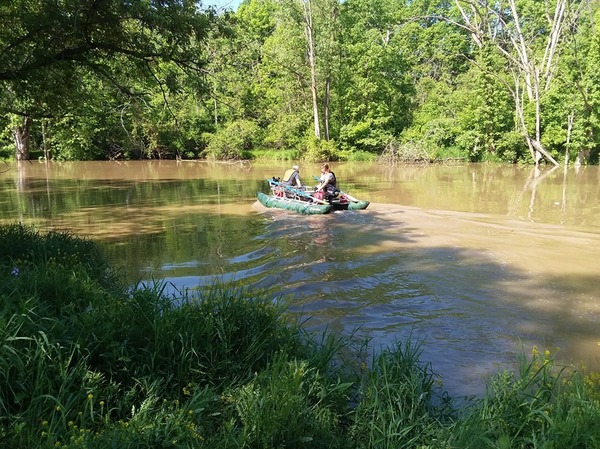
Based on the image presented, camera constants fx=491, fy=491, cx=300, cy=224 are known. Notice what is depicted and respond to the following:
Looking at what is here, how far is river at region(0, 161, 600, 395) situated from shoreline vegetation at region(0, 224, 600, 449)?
108 cm

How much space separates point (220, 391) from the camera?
Answer: 3.56m

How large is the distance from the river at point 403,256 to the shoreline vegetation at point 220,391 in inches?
42.5

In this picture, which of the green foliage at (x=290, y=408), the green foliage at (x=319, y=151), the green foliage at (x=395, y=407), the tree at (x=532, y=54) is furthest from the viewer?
the green foliage at (x=319, y=151)

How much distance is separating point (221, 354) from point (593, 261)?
24.5ft

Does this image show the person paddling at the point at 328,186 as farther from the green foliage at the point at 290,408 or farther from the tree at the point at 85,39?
the green foliage at the point at 290,408

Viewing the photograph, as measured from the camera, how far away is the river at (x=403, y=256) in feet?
18.9

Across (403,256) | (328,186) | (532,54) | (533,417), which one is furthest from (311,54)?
(533,417)

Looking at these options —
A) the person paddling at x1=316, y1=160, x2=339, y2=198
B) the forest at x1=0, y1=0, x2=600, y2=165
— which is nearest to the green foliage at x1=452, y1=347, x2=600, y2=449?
the person paddling at x1=316, y1=160, x2=339, y2=198

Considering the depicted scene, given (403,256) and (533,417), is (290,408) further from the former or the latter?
(403,256)

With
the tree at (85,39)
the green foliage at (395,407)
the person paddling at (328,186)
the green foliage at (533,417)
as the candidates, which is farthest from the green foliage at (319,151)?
the green foliage at (533,417)

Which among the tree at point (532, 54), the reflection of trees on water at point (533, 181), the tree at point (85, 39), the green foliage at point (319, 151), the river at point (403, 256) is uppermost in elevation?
the tree at point (532, 54)

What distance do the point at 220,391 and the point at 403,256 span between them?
630cm

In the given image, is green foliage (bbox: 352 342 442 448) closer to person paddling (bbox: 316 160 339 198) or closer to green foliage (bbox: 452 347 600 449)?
green foliage (bbox: 452 347 600 449)

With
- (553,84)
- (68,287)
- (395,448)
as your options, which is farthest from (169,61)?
(553,84)
